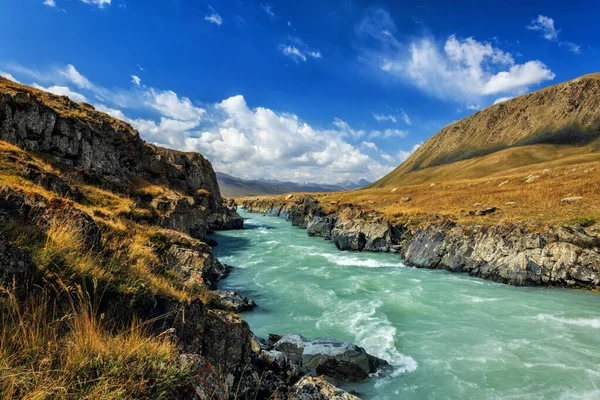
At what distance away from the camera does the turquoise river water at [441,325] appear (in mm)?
13320

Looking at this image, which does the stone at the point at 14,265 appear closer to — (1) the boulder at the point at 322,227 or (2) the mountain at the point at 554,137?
(1) the boulder at the point at 322,227

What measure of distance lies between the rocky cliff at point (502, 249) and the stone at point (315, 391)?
27.6 metres

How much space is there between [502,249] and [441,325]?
54.4ft

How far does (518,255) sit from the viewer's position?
95.8ft

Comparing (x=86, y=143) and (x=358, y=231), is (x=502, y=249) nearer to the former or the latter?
(x=358, y=231)

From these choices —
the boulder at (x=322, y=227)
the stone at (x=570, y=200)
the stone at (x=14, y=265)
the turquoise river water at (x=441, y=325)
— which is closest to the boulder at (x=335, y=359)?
the turquoise river water at (x=441, y=325)

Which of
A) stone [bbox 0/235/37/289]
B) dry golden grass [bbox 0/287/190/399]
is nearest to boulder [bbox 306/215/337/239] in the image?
stone [bbox 0/235/37/289]

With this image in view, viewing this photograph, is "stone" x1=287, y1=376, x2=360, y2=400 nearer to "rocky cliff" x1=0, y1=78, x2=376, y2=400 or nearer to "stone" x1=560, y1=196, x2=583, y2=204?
"rocky cliff" x1=0, y1=78, x2=376, y2=400

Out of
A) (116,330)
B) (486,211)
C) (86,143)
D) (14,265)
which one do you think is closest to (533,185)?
(486,211)

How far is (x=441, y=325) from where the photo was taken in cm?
1962

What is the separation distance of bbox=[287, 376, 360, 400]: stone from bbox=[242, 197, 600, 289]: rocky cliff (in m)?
27.6

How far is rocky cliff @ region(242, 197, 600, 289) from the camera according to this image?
26.6m

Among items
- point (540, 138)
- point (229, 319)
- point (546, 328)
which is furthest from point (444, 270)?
point (540, 138)

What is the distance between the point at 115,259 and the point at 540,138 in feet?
743
